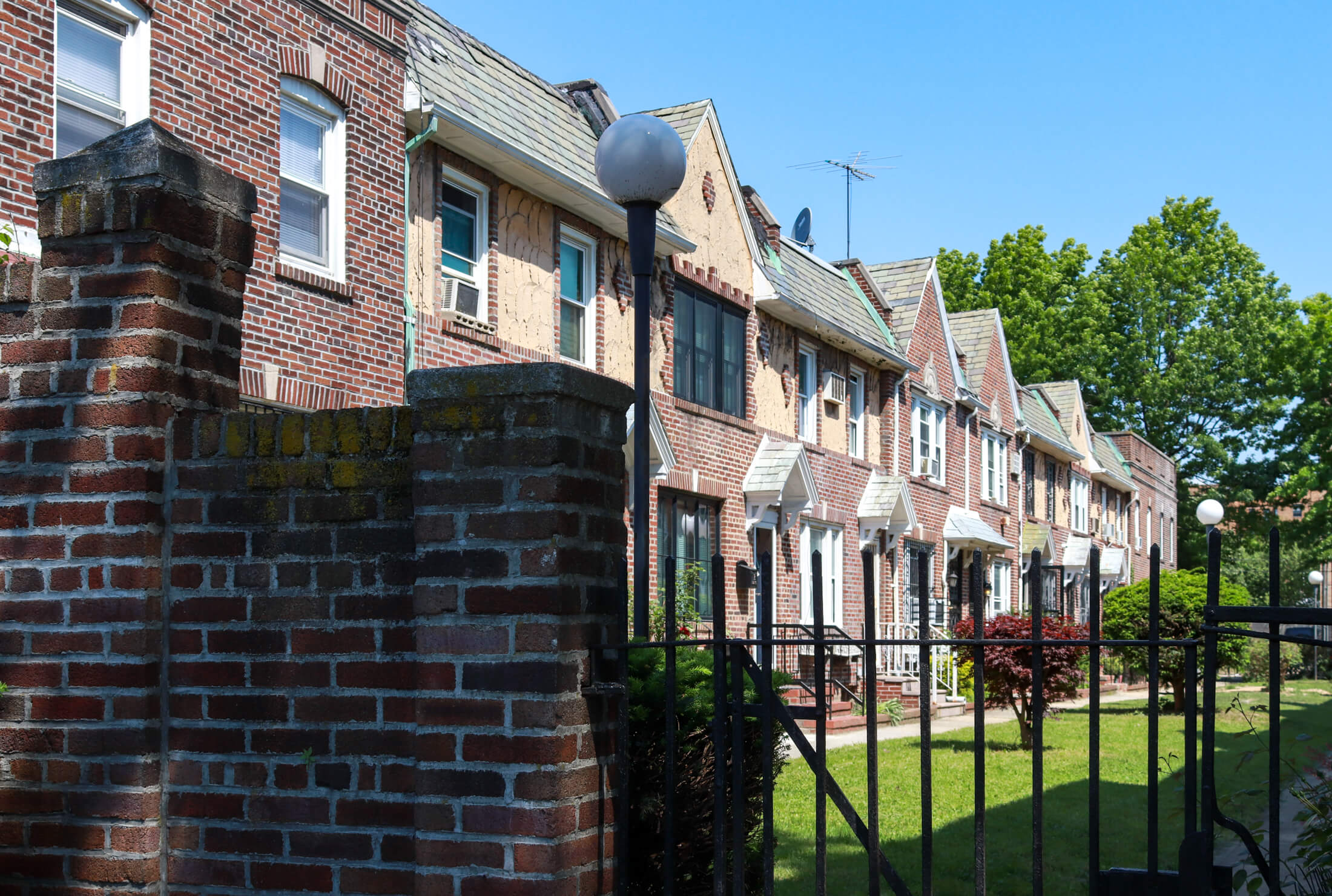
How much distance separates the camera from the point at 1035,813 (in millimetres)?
3580

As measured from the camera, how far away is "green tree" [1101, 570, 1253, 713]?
862 inches

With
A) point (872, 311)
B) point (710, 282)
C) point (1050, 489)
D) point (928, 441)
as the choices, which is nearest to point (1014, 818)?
point (710, 282)

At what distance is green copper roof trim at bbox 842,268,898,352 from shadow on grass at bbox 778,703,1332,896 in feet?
35.5

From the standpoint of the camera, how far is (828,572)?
76.7 feet

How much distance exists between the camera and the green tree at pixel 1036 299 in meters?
51.2

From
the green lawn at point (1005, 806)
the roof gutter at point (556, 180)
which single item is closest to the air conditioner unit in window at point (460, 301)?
the roof gutter at point (556, 180)

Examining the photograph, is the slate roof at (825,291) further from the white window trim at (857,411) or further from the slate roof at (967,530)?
the slate roof at (967,530)

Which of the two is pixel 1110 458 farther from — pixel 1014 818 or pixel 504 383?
pixel 504 383

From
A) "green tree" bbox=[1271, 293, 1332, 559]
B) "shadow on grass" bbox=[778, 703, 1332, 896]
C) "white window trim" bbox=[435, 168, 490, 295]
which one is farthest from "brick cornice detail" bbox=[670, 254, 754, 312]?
"green tree" bbox=[1271, 293, 1332, 559]

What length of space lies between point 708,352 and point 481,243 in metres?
5.67

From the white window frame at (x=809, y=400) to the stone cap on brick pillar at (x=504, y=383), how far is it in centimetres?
1862

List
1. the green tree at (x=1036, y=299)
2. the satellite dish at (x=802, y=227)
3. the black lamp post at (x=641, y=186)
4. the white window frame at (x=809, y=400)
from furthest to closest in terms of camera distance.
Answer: the green tree at (x=1036, y=299)
the satellite dish at (x=802, y=227)
the white window frame at (x=809, y=400)
the black lamp post at (x=641, y=186)

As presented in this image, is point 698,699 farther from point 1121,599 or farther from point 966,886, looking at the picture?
point 1121,599

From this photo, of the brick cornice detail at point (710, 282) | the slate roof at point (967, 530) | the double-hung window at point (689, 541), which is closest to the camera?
the double-hung window at point (689, 541)
